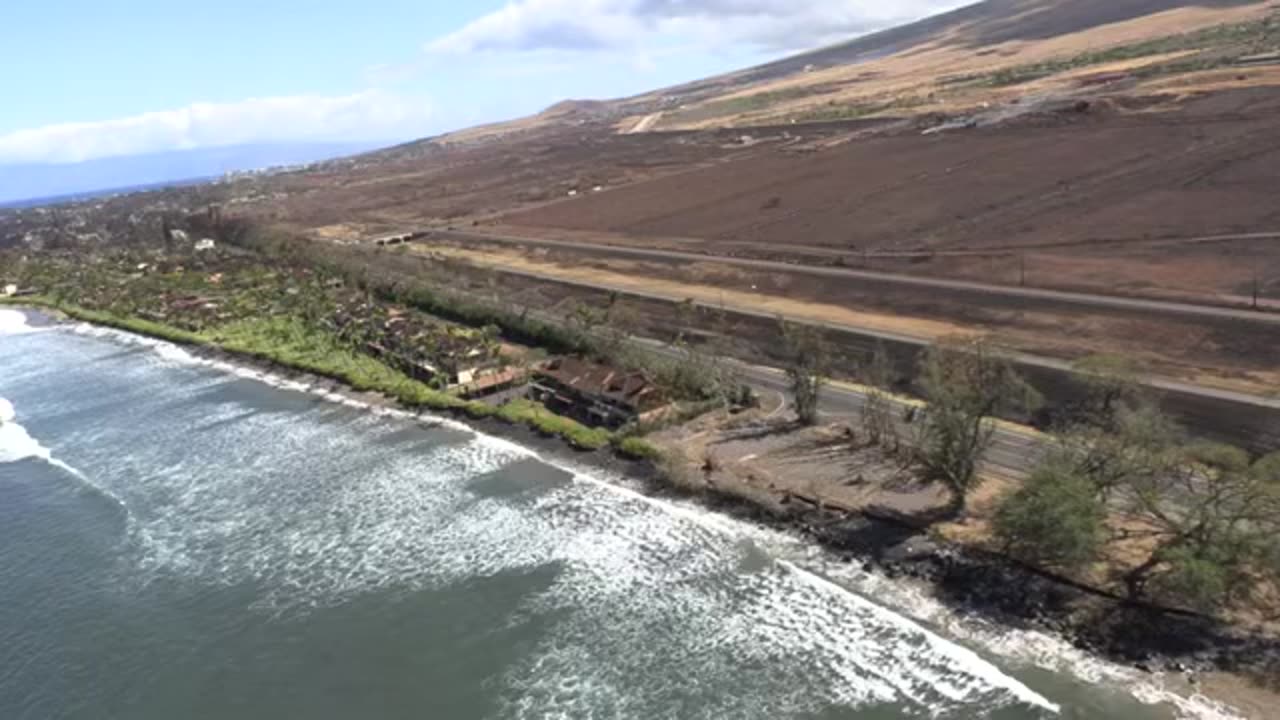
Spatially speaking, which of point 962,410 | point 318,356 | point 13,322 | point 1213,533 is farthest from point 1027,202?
point 13,322

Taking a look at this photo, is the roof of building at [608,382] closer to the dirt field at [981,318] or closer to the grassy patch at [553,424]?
the grassy patch at [553,424]

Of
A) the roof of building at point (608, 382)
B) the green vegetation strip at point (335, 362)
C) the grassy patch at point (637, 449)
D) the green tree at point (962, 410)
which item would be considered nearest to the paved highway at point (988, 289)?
the green tree at point (962, 410)

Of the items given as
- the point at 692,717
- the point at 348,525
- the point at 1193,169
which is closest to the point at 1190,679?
the point at 692,717

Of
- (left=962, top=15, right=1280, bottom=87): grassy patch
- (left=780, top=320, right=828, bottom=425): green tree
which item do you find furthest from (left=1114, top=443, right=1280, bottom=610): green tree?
(left=962, top=15, right=1280, bottom=87): grassy patch

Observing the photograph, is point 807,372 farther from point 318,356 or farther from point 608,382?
point 318,356

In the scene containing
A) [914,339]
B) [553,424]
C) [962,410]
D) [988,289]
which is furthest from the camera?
[988,289]

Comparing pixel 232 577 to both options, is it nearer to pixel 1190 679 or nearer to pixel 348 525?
pixel 348 525
